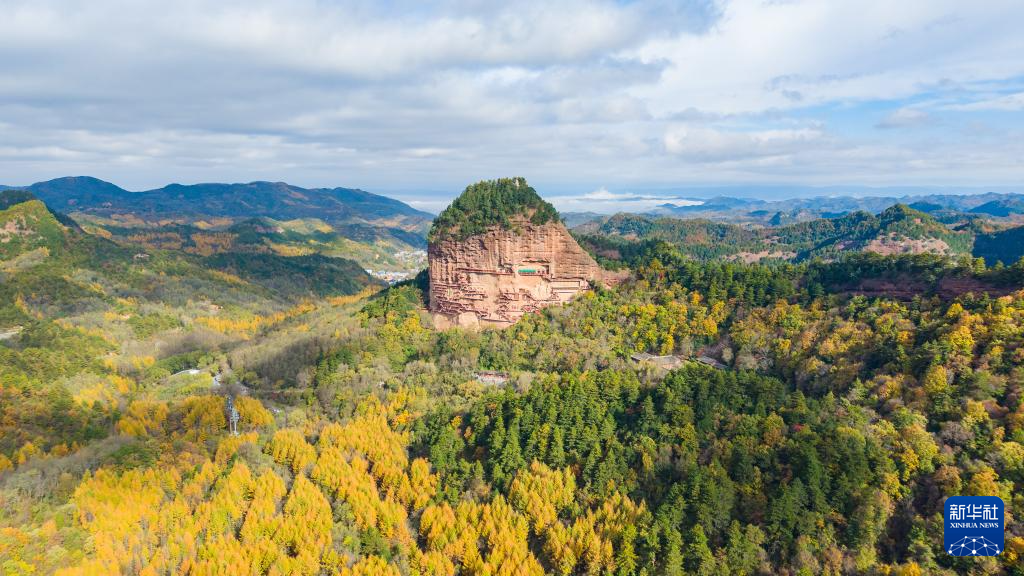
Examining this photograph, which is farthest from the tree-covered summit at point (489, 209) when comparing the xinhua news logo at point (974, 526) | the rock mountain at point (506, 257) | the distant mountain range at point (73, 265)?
the distant mountain range at point (73, 265)

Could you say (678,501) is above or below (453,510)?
above

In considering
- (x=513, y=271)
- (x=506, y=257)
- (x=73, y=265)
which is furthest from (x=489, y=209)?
(x=73, y=265)

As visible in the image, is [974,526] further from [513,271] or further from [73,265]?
[73,265]

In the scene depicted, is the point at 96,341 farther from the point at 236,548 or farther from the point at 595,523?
the point at 595,523

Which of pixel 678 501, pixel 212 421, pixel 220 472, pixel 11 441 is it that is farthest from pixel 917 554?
pixel 11 441

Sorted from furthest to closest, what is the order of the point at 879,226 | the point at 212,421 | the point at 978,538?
the point at 879,226, the point at 212,421, the point at 978,538

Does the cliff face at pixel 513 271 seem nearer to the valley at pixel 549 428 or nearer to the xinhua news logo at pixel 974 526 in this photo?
the valley at pixel 549 428
